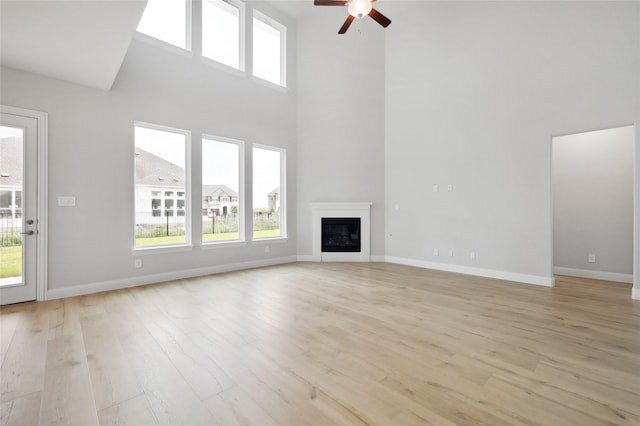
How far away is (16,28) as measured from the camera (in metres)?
2.78

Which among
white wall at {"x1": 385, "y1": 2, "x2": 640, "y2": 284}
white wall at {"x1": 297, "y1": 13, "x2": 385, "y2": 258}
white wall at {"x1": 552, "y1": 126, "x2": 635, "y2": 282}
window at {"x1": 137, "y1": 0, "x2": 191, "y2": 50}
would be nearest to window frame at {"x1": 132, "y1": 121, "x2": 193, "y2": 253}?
window at {"x1": 137, "y1": 0, "x2": 191, "y2": 50}

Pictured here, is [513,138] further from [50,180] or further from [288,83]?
[50,180]

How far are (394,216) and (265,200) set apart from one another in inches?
112

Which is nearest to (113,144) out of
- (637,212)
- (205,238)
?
(205,238)

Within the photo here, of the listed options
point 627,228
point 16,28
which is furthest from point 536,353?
point 16,28

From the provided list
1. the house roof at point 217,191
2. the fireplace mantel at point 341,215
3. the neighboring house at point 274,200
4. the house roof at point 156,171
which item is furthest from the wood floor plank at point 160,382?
the fireplace mantel at point 341,215

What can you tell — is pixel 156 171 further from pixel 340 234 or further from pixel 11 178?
pixel 340 234

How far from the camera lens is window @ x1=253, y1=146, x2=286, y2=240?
6.17 meters

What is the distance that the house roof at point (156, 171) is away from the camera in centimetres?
465

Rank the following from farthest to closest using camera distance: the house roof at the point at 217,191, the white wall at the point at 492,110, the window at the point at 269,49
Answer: the window at the point at 269,49
the house roof at the point at 217,191
the white wall at the point at 492,110

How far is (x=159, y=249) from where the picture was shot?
15.5 feet

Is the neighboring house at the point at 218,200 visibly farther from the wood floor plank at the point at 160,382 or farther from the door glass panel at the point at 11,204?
the wood floor plank at the point at 160,382

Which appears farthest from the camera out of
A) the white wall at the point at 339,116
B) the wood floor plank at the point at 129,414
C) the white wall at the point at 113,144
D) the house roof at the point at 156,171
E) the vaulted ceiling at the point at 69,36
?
the white wall at the point at 339,116

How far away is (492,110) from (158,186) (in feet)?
19.0
